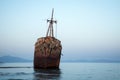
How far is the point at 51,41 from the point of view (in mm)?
58938

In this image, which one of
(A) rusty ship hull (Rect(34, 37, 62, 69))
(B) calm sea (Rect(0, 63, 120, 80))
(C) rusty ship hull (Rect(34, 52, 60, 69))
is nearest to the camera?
(B) calm sea (Rect(0, 63, 120, 80))

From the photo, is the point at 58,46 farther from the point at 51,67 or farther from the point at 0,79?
the point at 0,79

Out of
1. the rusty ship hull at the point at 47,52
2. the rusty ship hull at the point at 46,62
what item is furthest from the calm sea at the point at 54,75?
the rusty ship hull at the point at 47,52

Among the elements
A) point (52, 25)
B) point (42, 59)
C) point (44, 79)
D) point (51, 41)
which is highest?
point (52, 25)

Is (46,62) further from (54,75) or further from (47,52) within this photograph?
(54,75)

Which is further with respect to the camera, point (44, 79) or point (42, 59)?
point (42, 59)

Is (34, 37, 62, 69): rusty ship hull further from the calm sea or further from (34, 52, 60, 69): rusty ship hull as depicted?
the calm sea

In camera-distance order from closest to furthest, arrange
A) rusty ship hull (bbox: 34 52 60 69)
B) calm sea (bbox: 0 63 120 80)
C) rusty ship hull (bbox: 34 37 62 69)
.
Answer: calm sea (bbox: 0 63 120 80)
rusty ship hull (bbox: 34 37 62 69)
rusty ship hull (bbox: 34 52 60 69)

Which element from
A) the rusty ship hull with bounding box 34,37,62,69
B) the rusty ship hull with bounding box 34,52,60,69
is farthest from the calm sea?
the rusty ship hull with bounding box 34,37,62,69

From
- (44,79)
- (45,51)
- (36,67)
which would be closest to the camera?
(44,79)

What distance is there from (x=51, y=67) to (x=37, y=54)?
4568 mm

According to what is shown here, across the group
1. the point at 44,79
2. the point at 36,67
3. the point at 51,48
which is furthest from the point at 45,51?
the point at 44,79

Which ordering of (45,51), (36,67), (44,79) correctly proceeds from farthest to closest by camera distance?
(36,67) → (45,51) → (44,79)

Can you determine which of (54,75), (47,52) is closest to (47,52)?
(47,52)
